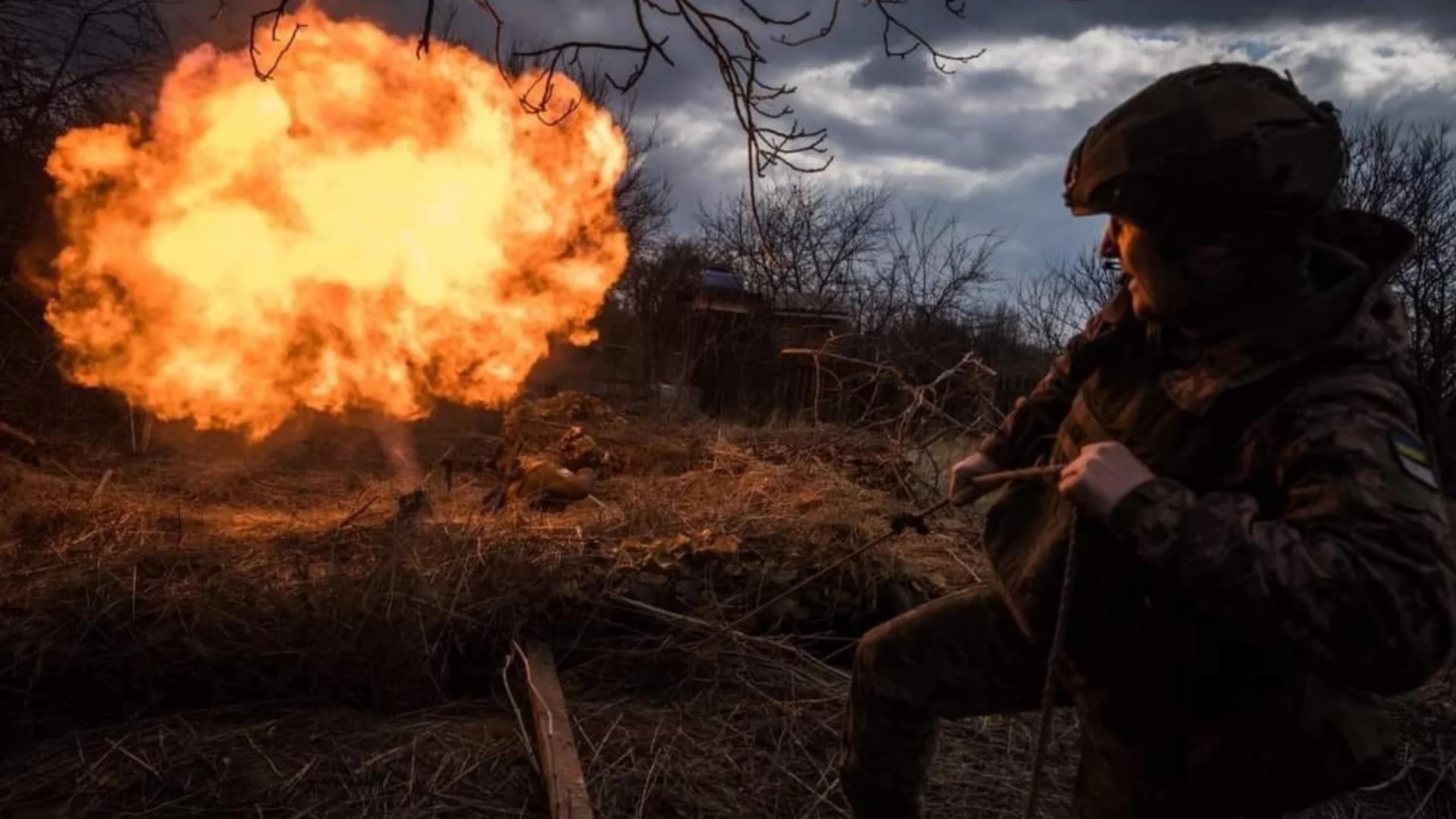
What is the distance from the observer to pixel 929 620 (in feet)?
9.56

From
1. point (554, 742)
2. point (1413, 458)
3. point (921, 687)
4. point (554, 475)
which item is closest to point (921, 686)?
point (921, 687)

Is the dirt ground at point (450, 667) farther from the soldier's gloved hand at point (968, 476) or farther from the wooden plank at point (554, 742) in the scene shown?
the soldier's gloved hand at point (968, 476)

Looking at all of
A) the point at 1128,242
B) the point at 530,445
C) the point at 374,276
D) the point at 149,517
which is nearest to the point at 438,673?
the point at 149,517

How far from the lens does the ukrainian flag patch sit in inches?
71.9

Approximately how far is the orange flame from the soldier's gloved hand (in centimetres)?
695

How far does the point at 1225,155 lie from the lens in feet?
6.51

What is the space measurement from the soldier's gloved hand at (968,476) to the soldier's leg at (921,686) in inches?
11.5

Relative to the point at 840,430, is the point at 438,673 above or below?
below

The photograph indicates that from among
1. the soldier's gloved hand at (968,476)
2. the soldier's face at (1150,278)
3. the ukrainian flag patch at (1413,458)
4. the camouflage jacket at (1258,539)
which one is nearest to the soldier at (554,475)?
the soldier's gloved hand at (968,476)

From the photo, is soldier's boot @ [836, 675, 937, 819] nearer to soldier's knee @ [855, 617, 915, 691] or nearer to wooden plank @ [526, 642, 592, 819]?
soldier's knee @ [855, 617, 915, 691]

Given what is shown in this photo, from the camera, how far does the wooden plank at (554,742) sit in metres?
3.64

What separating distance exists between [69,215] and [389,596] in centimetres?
927

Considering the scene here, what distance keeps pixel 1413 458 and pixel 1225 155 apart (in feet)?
2.22

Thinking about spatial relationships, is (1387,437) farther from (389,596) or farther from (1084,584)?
(389,596)
